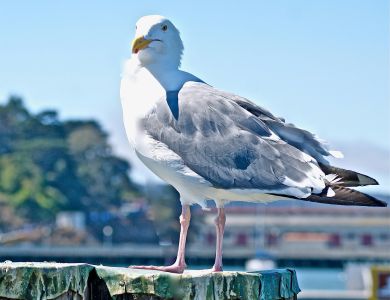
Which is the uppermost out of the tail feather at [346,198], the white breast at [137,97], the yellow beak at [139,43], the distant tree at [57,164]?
the distant tree at [57,164]

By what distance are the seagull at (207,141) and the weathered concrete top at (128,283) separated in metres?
0.52

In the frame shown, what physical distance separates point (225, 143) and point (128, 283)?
871 mm

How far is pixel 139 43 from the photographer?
522 centimetres

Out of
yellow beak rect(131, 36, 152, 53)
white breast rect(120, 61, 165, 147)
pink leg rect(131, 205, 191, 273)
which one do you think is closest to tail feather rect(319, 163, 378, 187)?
pink leg rect(131, 205, 191, 273)

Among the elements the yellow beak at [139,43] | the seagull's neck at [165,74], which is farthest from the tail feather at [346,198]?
the yellow beak at [139,43]

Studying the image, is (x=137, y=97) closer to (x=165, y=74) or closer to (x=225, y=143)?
(x=165, y=74)

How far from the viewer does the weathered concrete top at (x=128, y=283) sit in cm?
433

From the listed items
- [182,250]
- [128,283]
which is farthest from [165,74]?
[128,283]

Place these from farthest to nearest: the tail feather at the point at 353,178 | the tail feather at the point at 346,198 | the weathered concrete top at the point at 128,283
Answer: the tail feather at the point at 353,178 → the tail feather at the point at 346,198 → the weathered concrete top at the point at 128,283

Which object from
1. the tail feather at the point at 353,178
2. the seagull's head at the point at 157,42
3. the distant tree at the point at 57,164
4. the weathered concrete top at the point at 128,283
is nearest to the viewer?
the weathered concrete top at the point at 128,283

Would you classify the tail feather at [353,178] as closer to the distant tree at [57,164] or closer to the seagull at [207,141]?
the seagull at [207,141]

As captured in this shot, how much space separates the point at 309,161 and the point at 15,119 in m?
70.6

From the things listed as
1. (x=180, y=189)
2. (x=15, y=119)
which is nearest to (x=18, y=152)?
(x=15, y=119)

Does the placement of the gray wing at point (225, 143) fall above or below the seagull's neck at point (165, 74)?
below
